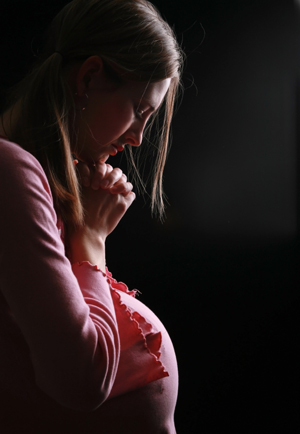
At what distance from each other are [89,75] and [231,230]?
0.96 m

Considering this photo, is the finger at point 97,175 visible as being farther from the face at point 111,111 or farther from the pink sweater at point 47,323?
the pink sweater at point 47,323

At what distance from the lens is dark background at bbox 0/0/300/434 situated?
1506 millimetres

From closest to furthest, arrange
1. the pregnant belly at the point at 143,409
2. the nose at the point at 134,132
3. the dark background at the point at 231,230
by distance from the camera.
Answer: the pregnant belly at the point at 143,409 → the nose at the point at 134,132 → the dark background at the point at 231,230

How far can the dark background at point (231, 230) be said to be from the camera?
151cm

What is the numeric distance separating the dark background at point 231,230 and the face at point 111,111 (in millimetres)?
712

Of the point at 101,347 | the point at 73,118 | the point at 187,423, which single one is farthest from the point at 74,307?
the point at 187,423

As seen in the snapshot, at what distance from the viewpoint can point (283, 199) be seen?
1.58m

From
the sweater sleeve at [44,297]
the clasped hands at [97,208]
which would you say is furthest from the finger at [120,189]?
the sweater sleeve at [44,297]

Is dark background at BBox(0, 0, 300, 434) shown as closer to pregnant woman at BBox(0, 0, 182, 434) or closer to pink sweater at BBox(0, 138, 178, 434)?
pregnant woman at BBox(0, 0, 182, 434)

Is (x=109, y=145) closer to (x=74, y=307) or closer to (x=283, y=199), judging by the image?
(x=74, y=307)

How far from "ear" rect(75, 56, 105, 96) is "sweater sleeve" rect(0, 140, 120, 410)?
21 cm

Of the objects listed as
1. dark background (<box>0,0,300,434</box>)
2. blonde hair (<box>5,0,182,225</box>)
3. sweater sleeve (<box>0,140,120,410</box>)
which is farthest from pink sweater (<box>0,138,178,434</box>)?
dark background (<box>0,0,300,434</box>)

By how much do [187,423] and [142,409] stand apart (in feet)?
3.01

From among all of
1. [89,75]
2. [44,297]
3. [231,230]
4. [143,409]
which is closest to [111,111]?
[89,75]
